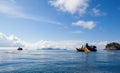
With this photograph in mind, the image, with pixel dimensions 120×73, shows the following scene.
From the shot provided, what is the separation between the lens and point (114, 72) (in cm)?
6066

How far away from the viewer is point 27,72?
2329 inches

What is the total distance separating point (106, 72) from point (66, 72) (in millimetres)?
12502

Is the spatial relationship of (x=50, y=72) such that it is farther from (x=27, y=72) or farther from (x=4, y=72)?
(x=4, y=72)

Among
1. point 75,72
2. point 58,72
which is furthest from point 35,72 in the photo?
point 75,72

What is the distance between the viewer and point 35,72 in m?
59.7

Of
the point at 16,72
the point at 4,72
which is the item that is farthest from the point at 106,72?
the point at 4,72

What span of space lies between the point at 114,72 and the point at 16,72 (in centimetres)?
3030

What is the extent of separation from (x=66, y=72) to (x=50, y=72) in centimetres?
496

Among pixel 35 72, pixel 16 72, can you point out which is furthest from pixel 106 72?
pixel 16 72

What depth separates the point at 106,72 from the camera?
60.4 meters

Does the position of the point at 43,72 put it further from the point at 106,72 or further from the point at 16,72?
the point at 106,72

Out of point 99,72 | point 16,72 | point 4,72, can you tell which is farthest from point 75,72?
point 4,72

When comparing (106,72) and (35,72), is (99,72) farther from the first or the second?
(35,72)

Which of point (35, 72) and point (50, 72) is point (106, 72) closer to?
point (50, 72)
